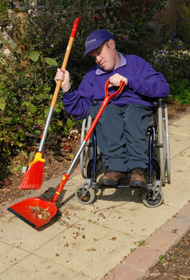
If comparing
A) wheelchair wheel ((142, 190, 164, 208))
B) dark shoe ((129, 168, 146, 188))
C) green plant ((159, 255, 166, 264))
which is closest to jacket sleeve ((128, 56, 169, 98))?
dark shoe ((129, 168, 146, 188))

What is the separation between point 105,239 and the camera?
3420 millimetres

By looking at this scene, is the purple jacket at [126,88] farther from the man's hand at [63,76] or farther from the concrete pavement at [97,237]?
the concrete pavement at [97,237]

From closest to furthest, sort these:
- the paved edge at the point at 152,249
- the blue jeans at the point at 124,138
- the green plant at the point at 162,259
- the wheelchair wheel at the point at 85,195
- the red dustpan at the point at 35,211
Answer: the paved edge at the point at 152,249 < the green plant at the point at 162,259 < the red dustpan at the point at 35,211 < the blue jeans at the point at 124,138 < the wheelchair wheel at the point at 85,195

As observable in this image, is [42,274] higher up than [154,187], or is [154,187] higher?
[154,187]

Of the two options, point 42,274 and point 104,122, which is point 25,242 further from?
point 104,122

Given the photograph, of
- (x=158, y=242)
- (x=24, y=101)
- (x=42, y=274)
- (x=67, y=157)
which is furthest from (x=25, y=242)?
(x=24, y=101)

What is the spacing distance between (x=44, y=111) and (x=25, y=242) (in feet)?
6.48

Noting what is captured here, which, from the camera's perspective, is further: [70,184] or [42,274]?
[70,184]

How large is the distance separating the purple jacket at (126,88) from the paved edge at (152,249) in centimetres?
103

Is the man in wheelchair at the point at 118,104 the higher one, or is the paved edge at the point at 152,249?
the man in wheelchair at the point at 118,104

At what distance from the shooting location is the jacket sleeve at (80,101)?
12.7 ft

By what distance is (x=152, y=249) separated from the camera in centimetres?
325

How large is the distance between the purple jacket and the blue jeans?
0.13 meters

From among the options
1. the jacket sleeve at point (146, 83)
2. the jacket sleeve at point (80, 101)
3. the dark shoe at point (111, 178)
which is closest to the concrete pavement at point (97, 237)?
the dark shoe at point (111, 178)
